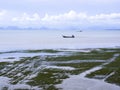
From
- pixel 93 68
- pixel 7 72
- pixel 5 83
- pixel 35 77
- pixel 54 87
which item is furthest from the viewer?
pixel 93 68

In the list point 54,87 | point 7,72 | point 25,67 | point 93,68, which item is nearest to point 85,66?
point 93,68

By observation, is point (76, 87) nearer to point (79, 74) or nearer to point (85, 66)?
point (79, 74)

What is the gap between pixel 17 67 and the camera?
46.7 metres

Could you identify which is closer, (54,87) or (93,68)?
(54,87)

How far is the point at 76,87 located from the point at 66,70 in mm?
11898

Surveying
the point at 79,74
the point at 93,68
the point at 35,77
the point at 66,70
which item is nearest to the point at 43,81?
the point at 35,77

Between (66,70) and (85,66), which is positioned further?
(85,66)

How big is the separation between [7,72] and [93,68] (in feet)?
41.8

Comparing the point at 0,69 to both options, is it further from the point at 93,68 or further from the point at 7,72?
the point at 93,68

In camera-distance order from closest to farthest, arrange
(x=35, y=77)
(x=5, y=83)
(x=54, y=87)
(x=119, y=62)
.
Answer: (x=54, y=87) < (x=5, y=83) < (x=35, y=77) < (x=119, y=62)

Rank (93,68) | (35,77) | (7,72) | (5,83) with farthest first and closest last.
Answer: (93,68), (7,72), (35,77), (5,83)

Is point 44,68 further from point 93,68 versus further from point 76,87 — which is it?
point 76,87

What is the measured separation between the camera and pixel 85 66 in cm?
4653

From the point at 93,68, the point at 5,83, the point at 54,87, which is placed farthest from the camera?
the point at 93,68
